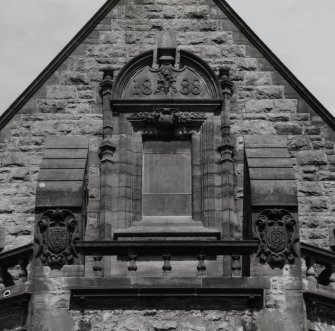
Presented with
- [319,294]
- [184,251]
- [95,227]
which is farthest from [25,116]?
[319,294]

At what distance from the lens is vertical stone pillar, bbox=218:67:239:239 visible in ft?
52.1

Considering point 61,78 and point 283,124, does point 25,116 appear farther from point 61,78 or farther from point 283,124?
point 283,124

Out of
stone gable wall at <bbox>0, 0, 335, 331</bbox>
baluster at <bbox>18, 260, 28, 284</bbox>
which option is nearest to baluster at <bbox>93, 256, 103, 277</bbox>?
baluster at <bbox>18, 260, 28, 284</bbox>

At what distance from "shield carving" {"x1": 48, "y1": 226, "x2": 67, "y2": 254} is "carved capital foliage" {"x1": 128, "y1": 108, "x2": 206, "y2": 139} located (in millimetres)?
3780

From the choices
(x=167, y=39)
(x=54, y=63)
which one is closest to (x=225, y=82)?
(x=167, y=39)

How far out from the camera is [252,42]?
1764 cm

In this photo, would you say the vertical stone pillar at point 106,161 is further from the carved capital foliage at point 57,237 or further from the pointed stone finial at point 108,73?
the carved capital foliage at point 57,237

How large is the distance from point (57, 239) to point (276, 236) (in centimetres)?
308

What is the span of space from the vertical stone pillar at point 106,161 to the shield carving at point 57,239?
2202 mm

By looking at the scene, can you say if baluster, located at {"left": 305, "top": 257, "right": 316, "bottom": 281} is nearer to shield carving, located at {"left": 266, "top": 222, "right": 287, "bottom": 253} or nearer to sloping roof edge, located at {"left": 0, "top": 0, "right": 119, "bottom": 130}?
shield carving, located at {"left": 266, "top": 222, "right": 287, "bottom": 253}

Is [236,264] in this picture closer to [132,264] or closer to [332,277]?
[132,264]

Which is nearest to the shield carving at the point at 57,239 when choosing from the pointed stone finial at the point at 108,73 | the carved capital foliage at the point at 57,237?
the carved capital foliage at the point at 57,237

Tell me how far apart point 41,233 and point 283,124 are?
5.38 meters

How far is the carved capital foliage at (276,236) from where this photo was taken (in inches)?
529
